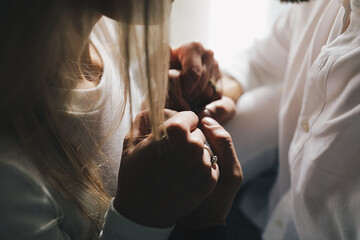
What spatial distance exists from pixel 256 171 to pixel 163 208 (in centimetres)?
44

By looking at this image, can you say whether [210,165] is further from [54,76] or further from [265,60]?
[265,60]

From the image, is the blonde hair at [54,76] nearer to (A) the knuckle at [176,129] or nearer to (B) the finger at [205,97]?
(A) the knuckle at [176,129]

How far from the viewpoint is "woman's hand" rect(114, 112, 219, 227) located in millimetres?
363

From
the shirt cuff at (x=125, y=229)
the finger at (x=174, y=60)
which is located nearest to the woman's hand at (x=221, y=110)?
the finger at (x=174, y=60)

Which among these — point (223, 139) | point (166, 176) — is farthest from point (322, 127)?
point (166, 176)

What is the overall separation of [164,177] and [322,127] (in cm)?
27

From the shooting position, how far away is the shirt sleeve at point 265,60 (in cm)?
71

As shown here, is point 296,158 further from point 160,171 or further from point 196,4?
point 196,4

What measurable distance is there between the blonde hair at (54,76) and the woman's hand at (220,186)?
102 millimetres

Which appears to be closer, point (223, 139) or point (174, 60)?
point (223, 139)

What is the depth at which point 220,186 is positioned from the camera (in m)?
0.45

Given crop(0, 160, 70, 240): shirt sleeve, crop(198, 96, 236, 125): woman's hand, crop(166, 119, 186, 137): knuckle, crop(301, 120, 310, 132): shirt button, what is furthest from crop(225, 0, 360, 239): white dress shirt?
crop(0, 160, 70, 240): shirt sleeve

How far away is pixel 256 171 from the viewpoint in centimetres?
75

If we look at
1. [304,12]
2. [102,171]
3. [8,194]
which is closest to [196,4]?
[304,12]
